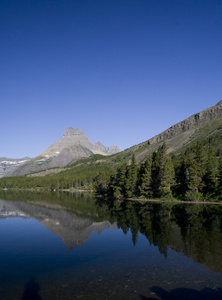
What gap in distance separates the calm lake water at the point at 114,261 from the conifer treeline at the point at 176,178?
39.7 metres

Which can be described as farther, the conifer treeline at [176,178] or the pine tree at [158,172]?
the pine tree at [158,172]

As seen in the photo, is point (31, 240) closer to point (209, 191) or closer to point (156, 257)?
point (156, 257)

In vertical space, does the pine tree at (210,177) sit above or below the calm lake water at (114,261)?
above

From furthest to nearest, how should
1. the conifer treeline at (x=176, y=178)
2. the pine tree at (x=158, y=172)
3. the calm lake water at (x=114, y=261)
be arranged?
the pine tree at (x=158, y=172) < the conifer treeline at (x=176, y=178) < the calm lake water at (x=114, y=261)

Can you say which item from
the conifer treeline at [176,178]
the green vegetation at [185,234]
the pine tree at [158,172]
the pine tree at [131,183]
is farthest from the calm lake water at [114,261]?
the pine tree at [131,183]

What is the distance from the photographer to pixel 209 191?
83.4 meters

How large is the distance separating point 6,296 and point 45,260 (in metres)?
8.77

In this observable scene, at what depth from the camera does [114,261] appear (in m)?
25.3

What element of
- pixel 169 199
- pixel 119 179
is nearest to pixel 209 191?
pixel 169 199

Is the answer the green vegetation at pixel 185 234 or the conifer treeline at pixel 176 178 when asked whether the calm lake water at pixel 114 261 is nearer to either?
the green vegetation at pixel 185 234

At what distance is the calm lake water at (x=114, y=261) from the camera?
1817 centimetres

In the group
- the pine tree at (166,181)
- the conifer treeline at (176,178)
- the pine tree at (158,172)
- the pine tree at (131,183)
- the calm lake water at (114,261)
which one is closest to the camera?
the calm lake water at (114,261)

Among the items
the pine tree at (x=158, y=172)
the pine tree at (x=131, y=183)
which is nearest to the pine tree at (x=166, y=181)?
the pine tree at (x=158, y=172)

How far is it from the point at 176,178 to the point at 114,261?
7534cm
